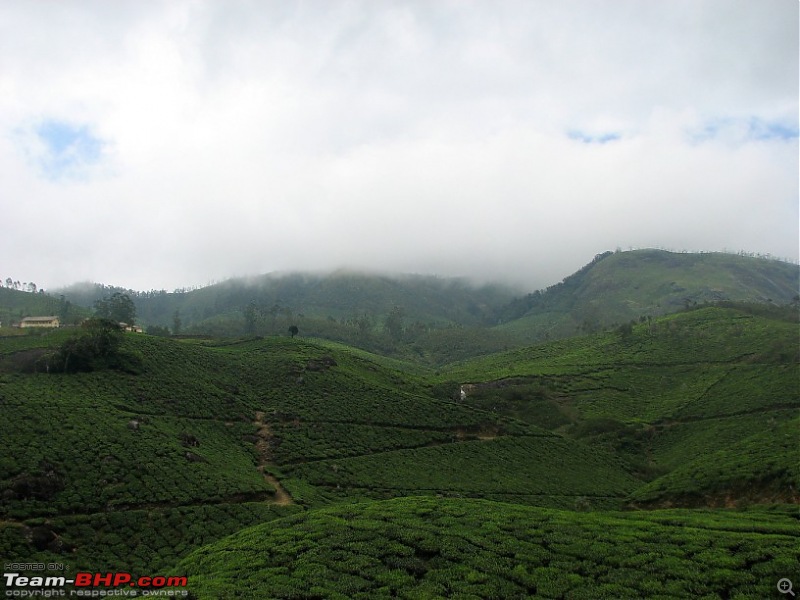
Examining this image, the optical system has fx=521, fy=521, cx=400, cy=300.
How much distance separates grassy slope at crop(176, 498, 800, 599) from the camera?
2069 cm

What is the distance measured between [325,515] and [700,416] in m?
67.7

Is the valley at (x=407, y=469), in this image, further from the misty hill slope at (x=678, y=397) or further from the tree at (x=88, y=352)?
the tree at (x=88, y=352)

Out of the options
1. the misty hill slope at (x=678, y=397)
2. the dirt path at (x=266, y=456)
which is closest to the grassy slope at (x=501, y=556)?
the misty hill slope at (x=678, y=397)

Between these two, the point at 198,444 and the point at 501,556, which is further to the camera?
the point at 198,444

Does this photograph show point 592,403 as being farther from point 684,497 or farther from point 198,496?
point 198,496

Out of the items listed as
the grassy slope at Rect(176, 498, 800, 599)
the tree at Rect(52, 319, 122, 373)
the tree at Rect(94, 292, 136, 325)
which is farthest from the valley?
the tree at Rect(94, 292, 136, 325)

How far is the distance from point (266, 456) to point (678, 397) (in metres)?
67.5

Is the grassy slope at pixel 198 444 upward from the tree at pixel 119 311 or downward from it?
downward

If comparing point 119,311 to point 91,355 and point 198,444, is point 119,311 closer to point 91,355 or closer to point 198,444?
point 91,355

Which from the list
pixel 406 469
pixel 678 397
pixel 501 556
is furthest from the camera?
pixel 678 397

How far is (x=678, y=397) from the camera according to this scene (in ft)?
285

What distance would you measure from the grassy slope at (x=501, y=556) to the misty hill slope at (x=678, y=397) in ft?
54.4

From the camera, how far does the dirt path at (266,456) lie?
1966 inches

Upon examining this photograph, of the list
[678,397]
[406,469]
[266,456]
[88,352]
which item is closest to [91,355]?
[88,352]
